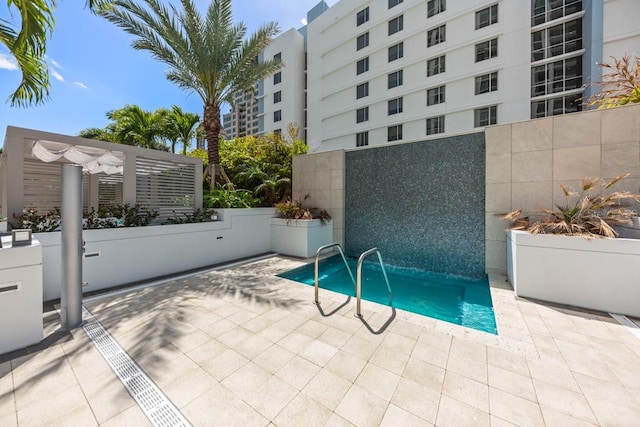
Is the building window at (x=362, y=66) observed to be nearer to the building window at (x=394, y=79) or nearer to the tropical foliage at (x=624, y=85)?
the building window at (x=394, y=79)

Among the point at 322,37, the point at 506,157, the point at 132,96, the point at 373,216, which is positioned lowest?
the point at 373,216

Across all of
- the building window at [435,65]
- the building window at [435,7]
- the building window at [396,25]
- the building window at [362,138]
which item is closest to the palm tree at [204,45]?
the building window at [362,138]

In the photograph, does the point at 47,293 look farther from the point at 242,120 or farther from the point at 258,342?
the point at 242,120

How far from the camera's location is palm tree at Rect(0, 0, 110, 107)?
427cm

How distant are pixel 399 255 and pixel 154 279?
21.1 ft

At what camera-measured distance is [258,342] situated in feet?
9.80

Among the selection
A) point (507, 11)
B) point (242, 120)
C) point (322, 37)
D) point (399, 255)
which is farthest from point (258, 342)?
point (242, 120)

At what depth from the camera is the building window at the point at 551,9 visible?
16047 millimetres

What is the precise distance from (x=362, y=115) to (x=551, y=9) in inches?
560

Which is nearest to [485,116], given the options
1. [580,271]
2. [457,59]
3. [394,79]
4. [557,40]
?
[457,59]

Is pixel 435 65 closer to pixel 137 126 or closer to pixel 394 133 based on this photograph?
pixel 394 133

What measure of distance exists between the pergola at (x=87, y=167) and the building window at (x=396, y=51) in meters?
20.5

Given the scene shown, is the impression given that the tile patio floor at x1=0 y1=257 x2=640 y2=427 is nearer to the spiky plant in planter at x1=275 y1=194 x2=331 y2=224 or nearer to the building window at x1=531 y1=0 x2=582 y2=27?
the spiky plant in planter at x1=275 y1=194 x2=331 y2=224

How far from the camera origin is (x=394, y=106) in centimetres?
2062
